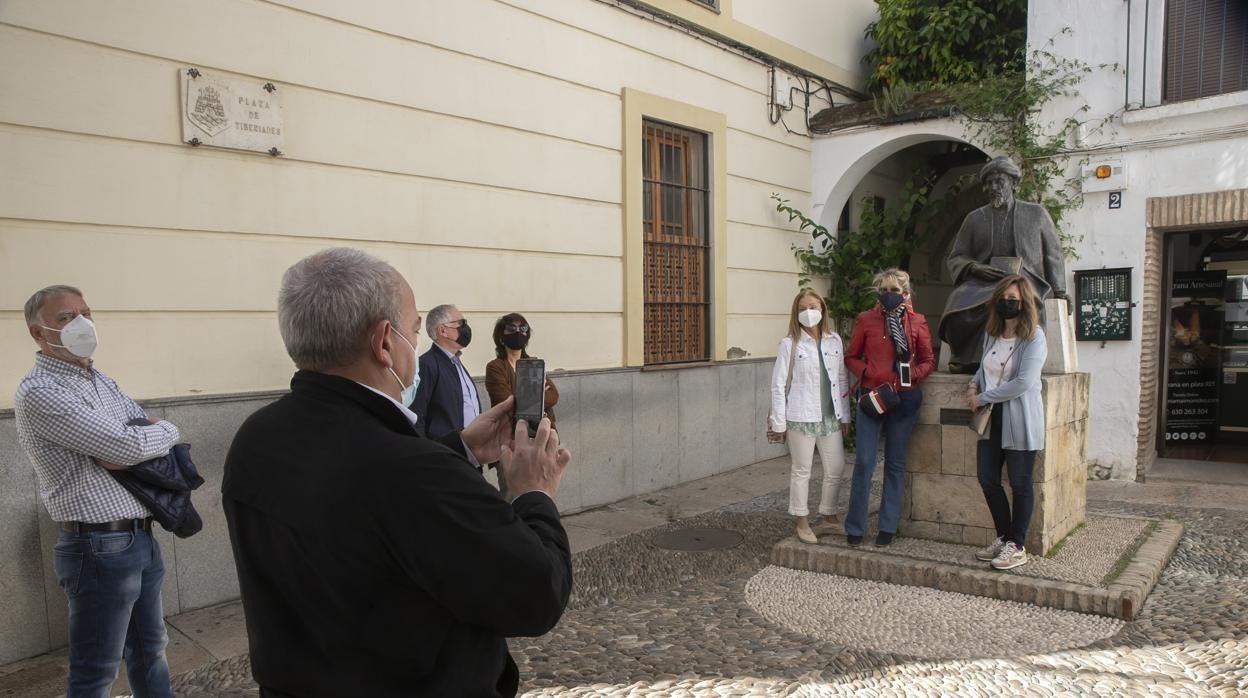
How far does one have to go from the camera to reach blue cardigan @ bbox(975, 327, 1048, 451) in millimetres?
4461

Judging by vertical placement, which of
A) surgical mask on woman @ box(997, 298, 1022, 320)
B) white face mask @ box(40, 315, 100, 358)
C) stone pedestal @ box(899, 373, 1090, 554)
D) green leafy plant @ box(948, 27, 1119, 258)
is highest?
green leafy plant @ box(948, 27, 1119, 258)

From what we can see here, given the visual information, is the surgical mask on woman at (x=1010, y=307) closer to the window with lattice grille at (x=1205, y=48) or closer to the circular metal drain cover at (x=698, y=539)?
the circular metal drain cover at (x=698, y=539)

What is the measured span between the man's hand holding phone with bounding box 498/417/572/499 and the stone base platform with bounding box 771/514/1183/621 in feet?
12.2

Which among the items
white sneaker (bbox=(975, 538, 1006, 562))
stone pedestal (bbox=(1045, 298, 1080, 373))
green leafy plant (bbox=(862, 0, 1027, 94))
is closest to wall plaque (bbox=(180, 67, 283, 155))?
white sneaker (bbox=(975, 538, 1006, 562))

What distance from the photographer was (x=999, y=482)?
4.69 metres

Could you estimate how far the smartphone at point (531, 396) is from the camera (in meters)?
1.80

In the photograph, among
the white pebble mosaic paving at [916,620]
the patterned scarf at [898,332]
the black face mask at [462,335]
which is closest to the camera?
the white pebble mosaic paving at [916,620]

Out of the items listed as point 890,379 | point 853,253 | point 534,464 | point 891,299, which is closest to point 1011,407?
point 890,379

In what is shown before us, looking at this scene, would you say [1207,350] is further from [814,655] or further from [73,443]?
[73,443]

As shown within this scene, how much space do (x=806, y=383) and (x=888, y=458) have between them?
689 millimetres

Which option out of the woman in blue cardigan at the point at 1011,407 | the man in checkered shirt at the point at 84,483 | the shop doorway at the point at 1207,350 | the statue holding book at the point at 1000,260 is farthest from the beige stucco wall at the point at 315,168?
the shop doorway at the point at 1207,350

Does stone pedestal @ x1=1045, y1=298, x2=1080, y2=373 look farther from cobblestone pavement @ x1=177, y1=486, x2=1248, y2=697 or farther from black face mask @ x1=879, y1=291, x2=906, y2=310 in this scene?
cobblestone pavement @ x1=177, y1=486, x2=1248, y2=697

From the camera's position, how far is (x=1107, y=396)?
7.69 m

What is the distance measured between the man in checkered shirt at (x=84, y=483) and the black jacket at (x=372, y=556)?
1762 millimetres
